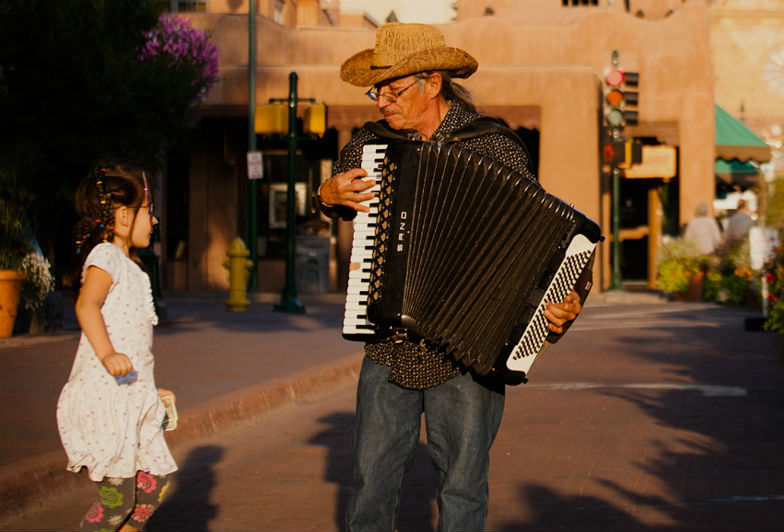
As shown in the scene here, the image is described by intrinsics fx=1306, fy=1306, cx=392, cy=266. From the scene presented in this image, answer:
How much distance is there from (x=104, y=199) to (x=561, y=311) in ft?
5.97

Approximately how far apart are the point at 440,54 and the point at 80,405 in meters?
1.78

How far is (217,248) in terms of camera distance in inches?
1190

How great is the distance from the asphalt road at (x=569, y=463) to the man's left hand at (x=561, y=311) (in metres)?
2.22

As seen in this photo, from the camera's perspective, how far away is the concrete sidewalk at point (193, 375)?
22.8 ft

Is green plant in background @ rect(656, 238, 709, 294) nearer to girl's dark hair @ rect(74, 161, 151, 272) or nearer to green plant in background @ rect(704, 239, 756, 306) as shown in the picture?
green plant in background @ rect(704, 239, 756, 306)

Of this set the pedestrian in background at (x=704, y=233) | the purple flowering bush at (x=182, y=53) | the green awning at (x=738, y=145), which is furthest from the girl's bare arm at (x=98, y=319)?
the green awning at (x=738, y=145)

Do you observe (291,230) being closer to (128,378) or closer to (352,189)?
(128,378)

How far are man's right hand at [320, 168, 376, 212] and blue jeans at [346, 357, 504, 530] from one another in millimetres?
556

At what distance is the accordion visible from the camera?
4.03m

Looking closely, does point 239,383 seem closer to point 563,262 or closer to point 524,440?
point 524,440

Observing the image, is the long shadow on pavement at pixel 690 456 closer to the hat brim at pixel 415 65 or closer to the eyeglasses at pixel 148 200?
the eyeglasses at pixel 148 200

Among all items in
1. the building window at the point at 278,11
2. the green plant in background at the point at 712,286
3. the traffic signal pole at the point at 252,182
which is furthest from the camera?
the building window at the point at 278,11

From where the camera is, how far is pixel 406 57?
171 inches

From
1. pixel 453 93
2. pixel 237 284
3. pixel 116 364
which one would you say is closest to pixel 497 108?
pixel 237 284
